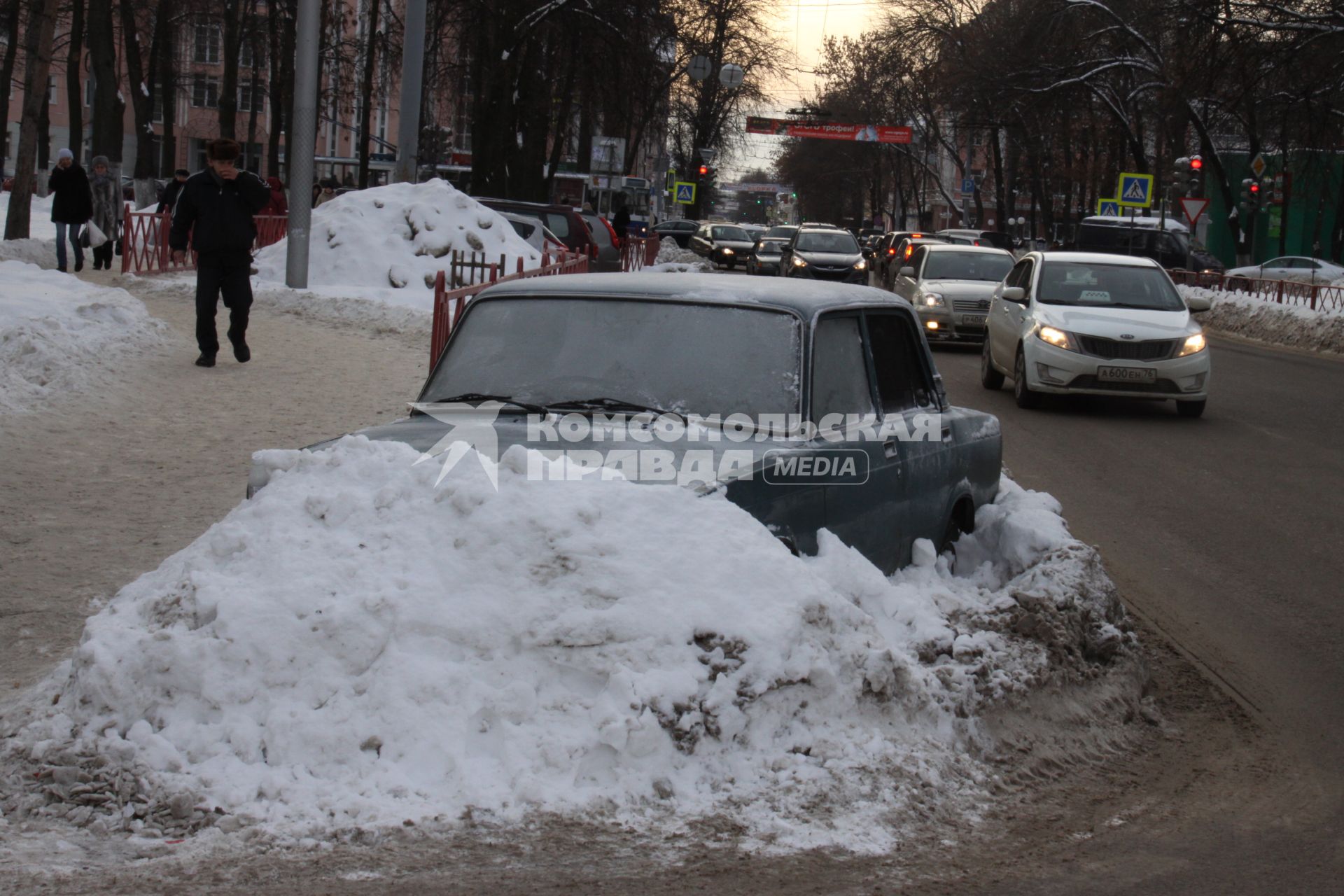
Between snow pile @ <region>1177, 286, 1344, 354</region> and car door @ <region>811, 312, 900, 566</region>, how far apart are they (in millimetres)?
22550

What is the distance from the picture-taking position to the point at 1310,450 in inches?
507

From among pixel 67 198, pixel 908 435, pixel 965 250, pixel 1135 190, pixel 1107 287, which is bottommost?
pixel 908 435

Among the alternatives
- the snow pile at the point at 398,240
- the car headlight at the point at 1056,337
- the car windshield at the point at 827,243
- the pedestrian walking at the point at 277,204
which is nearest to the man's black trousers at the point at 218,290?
the car headlight at the point at 1056,337

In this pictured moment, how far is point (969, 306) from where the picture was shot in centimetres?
2175

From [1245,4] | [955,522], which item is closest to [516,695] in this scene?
[955,522]

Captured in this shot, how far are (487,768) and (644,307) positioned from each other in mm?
2184

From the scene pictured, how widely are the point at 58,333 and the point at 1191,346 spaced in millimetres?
10385

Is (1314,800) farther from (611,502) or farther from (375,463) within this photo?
(375,463)

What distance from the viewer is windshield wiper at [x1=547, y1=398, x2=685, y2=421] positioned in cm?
522

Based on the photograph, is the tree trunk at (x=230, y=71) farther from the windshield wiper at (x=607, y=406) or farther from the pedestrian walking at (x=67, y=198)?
the windshield wiper at (x=607, y=406)

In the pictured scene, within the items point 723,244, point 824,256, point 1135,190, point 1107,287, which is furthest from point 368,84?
point 1107,287

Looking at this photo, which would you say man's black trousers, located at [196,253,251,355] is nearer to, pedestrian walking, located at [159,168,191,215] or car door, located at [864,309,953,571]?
car door, located at [864,309,953,571]

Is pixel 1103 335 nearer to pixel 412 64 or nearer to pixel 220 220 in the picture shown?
pixel 220 220

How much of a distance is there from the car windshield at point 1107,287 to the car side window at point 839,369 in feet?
33.0
